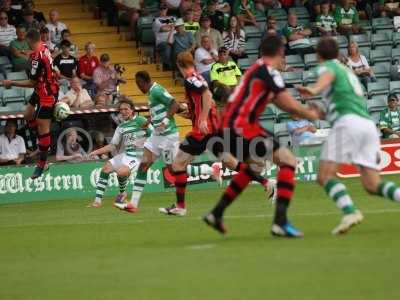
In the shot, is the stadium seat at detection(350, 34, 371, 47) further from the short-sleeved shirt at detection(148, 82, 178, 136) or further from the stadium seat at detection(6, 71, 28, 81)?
the short-sleeved shirt at detection(148, 82, 178, 136)

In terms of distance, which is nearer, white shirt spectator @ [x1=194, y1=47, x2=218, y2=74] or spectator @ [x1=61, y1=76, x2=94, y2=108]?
spectator @ [x1=61, y1=76, x2=94, y2=108]

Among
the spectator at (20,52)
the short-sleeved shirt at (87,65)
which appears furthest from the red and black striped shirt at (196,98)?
the spectator at (20,52)

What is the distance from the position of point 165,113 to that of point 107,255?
6092 millimetres

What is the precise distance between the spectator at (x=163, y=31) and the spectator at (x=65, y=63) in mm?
2484

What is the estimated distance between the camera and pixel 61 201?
73.4ft

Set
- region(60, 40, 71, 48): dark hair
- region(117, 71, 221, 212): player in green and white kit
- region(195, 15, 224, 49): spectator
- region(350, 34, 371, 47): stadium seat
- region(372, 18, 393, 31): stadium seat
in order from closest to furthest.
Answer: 1. region(117, 71, 221, 212): player in green and white kit
2. region(60, 40, 71, 48): dark hair
3. region(195, 15, 224, 49): spectator
4. region(350, 34, 371, 47): stadium seat
5. region(372, 18, 393, 31): stadium seat

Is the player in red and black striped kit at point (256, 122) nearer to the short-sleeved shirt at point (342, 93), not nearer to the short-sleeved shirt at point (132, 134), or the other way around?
the short-sleeved shirt at point (342, 93)

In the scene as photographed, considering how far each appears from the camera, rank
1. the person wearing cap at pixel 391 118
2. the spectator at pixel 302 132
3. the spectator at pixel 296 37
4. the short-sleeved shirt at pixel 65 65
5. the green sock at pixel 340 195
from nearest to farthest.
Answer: the green sock at pixel 340 195, the spectator at pixel 302 132, the short-sleeved shirt at pixel 65 65, the person wearing cap at pixel 391 118, the spectator at pixel 296 37

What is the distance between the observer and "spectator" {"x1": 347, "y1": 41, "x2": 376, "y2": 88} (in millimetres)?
27234

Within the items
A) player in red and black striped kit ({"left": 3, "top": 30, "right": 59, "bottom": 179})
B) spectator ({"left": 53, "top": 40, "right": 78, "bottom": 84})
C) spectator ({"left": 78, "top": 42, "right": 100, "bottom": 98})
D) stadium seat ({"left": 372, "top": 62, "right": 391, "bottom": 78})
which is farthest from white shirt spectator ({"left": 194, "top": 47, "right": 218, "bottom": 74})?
player in red and black striped kit ({"left": 3, "top": 30, "right": 59, "bottom": 179})

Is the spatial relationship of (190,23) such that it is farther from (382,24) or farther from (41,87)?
(41,87)

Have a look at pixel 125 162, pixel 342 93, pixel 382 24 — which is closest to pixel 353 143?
pixel 342 93

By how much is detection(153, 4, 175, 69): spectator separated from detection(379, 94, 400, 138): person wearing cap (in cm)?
481

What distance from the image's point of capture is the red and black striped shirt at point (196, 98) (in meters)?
16.5
